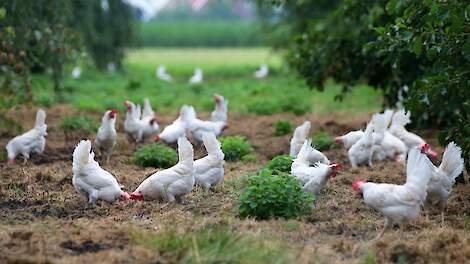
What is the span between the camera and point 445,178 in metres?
8.22

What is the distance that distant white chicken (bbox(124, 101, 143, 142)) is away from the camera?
42.7ft

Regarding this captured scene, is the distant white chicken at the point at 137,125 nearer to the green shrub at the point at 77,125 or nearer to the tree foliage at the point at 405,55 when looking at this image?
the green shrub at the point at 77,125

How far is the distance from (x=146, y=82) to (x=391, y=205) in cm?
1905

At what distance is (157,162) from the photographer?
11.0m

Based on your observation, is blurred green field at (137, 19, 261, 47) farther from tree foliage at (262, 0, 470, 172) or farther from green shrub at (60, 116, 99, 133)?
green shrub at (60, 116, 99, 133)

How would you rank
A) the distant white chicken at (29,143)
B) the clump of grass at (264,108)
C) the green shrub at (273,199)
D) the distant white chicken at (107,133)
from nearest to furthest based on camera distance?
the green shrub at (273,199), the distant white chicken at (29,143), the distant white chicken at (107,133), the clump of grass at (264,108)

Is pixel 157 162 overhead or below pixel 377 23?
below

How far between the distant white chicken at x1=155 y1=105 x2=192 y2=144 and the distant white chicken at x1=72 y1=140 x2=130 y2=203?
4.02 m

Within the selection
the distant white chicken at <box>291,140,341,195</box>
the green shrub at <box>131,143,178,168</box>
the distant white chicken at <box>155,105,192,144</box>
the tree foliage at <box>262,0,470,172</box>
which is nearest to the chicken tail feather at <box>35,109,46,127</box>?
the green shrub at <box>131,143,178,168</box>

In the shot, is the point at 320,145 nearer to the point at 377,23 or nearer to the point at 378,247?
the point at 377,23

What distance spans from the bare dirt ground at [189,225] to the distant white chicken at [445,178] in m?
0.16

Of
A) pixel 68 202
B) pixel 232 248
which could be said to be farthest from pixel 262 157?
pixel 232 248

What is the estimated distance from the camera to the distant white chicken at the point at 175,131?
12461 mm

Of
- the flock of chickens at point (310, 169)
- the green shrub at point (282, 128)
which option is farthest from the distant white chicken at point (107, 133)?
the green shrub at point (282, 128)
